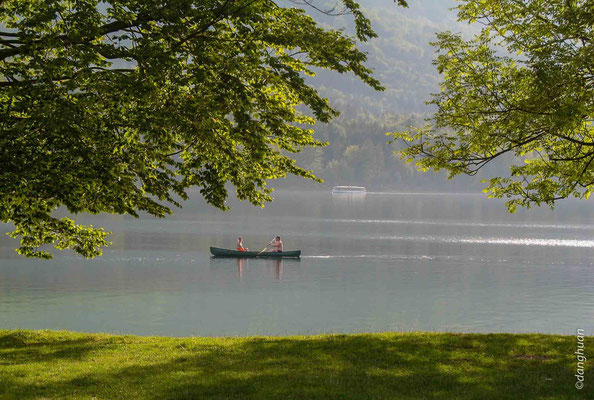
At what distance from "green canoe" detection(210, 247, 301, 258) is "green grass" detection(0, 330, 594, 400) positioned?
37.9m

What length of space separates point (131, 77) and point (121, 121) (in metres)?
0.90

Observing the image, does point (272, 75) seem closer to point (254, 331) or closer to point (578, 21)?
point (578, 21)

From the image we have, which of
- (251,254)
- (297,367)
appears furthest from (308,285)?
(297,367)

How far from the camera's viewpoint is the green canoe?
55.1 m

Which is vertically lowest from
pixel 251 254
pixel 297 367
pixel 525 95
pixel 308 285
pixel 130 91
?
pixel 308 285

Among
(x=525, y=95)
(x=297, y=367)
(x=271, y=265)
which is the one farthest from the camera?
(x=271, y=265)

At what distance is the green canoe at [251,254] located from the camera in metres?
55.1

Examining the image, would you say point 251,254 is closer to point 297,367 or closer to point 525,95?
point 525,95

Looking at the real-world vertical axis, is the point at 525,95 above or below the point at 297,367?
above

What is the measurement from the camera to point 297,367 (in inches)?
507

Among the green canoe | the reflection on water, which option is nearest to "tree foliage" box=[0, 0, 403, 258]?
the reflection on water

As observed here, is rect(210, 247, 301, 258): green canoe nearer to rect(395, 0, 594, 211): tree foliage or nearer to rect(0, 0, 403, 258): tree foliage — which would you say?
rect(395, 0, 594, 211): tree foliage

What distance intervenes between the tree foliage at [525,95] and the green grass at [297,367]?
4992mm

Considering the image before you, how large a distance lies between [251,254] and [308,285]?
13012 mm
